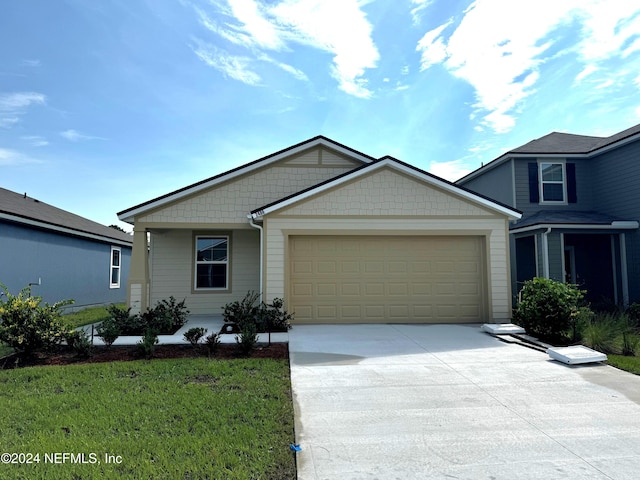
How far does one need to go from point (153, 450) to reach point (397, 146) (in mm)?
13915

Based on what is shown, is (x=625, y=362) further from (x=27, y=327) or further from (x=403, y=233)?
(x=27, y=327)

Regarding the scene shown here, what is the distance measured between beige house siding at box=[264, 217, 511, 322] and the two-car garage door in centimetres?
22

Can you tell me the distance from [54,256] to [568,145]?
20.1m

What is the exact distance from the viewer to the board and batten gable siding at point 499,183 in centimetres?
1454

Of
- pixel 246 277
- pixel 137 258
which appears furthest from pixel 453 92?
pixel 137 258

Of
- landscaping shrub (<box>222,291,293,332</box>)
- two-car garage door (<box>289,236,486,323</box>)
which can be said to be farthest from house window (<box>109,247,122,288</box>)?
two-car garage door (<box>289,236,486,323</box>)

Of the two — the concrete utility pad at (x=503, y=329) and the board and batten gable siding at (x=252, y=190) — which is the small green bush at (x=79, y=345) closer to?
the board and batten gable siding at (x=252, y=190)

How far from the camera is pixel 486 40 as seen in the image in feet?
34.6

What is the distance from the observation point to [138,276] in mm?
10695

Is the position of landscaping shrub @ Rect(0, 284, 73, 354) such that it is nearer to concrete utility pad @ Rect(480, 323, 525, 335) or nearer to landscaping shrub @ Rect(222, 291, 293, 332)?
landscaping shrub @ Rect(222, 291, 293, 332)

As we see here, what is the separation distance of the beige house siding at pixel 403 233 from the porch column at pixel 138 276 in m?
3.62

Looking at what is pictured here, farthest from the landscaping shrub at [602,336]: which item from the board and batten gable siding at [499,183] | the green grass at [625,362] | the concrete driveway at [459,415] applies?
the board and batten gable siding at [499,183]

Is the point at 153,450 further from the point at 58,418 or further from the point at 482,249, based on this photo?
the point at 482,249

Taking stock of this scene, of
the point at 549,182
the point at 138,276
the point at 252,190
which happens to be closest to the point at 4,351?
the point at 138,276
